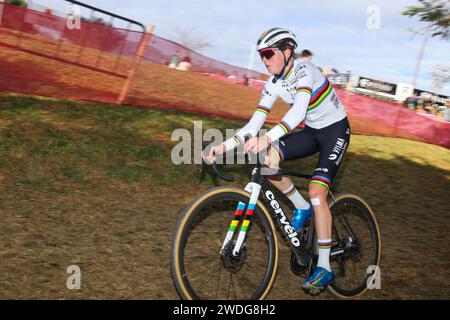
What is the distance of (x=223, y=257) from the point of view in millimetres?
3480

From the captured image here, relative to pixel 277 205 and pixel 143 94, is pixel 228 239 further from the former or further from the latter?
pixel 143 94

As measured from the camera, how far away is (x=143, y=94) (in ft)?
36.6

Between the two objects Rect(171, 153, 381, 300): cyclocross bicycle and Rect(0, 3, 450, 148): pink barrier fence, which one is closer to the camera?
Rect(171, 153, 381, 300): cyclocross bicycle

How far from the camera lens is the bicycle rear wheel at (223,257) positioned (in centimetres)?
329

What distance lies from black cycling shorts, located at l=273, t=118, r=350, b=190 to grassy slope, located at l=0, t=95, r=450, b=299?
3.88 ft

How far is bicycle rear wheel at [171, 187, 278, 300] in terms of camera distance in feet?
10.8

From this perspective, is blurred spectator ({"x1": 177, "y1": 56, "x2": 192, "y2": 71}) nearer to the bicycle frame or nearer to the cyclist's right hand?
the bicycle frame

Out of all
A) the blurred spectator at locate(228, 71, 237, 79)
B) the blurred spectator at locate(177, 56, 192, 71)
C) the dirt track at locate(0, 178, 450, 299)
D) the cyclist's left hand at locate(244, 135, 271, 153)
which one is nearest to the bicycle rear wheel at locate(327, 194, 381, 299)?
the dirt track at locate(0, 178, 450, 299)

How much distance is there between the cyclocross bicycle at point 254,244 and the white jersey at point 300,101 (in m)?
0.41

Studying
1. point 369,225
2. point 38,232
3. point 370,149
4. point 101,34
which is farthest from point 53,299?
point 370,149

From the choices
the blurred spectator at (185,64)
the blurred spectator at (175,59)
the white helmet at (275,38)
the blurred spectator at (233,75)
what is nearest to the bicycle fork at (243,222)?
the white helmet at (275,38)
